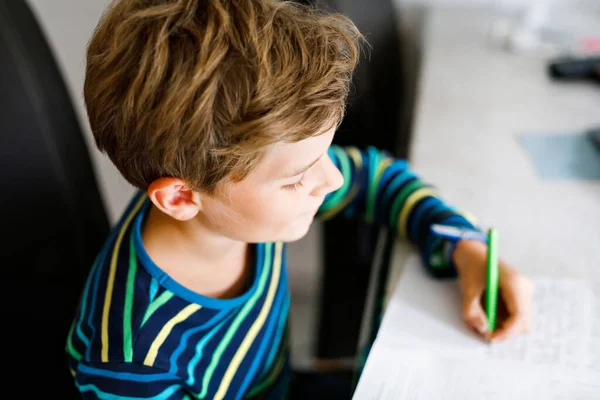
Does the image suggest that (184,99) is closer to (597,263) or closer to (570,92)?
(597,263)

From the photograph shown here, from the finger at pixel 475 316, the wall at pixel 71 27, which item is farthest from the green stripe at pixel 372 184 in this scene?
the wall at pixel 71 27

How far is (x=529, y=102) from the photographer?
37.8 inches

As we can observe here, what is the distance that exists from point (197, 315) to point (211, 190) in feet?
0.49

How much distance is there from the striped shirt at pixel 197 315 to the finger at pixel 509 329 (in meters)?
0.09

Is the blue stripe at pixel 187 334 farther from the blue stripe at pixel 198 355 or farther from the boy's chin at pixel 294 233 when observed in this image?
the boy's chin at pixel 294 233

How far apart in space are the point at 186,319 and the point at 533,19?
99cm

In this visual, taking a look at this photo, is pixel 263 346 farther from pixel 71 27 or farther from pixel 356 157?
pixel 71 27

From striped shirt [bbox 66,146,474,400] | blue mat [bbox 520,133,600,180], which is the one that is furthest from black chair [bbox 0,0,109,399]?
blue mat [bbox 520,133,600,180]

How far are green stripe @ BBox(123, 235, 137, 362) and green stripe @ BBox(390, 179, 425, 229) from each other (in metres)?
0.35

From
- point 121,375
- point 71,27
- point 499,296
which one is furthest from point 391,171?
point 71,27

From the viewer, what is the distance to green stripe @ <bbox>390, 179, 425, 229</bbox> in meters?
0.74

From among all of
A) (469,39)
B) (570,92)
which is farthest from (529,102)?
(469,39)

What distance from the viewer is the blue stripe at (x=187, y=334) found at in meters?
0.56

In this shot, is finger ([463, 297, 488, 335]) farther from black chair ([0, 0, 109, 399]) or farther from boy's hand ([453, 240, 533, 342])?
black chair ([0, 0, 109, 399])
